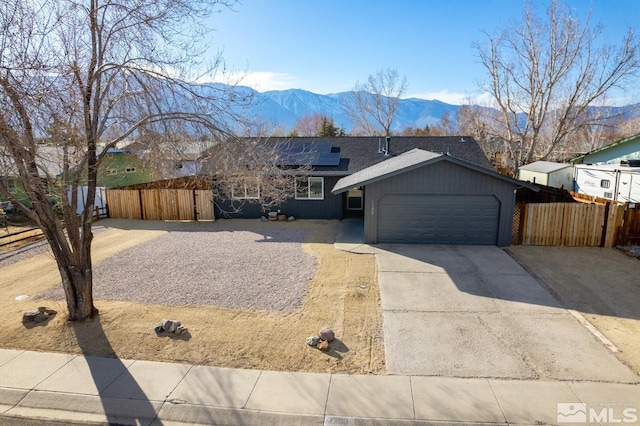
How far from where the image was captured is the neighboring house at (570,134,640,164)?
21612 millimetres

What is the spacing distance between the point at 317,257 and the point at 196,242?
16.7 ft

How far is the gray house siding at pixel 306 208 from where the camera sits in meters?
18.1

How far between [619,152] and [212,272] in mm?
25162

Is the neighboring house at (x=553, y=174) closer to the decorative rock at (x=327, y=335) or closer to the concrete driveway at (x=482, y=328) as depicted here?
the concrete driveway at (x=482, y=328)

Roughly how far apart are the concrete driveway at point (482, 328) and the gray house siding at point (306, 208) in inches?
291

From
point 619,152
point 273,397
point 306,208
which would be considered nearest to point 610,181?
point 619,152

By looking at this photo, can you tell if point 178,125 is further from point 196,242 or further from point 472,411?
point 196,242

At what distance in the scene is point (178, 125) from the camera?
23.5ft

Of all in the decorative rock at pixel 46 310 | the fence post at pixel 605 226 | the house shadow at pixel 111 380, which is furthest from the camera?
the fence post at pixel 605 226

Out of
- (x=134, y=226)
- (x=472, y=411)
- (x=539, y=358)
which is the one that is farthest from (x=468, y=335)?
(x=134, y=226)

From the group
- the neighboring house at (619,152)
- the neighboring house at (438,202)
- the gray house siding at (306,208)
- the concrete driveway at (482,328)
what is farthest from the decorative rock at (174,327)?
the neighboring house at (619,152)

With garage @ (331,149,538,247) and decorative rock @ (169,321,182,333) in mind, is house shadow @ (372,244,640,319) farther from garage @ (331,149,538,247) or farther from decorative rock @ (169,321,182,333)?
decorative rock @ (169,321,182,333)

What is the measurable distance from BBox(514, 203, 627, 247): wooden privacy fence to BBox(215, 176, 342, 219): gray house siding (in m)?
8.07

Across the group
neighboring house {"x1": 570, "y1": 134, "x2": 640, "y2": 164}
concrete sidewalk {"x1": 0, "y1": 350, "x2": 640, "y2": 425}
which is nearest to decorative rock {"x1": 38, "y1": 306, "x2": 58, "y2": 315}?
concrete sidewalk {"x1": 0, "y1": 350, "x2": 640, "y2": 425}
